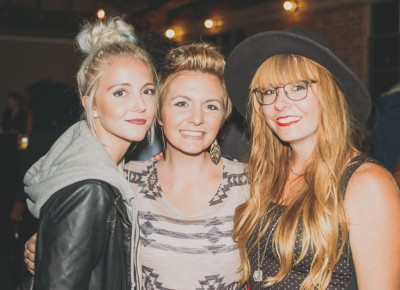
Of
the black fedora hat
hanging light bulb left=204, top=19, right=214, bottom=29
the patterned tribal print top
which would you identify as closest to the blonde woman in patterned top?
the patterned tribal print top

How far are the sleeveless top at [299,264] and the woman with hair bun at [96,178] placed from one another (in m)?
0.58

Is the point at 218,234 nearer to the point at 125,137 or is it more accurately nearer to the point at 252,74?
the point at 125,137

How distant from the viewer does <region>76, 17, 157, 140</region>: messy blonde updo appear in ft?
6.22

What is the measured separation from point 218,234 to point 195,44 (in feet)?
3.61

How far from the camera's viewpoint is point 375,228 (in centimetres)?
154

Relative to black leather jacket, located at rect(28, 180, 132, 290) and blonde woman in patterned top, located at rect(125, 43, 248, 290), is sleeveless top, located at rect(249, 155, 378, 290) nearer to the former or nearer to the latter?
blonde woman in patterned top, located at rect(125, 43, 248, 290)

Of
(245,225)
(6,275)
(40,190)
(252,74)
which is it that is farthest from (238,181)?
(6,275)

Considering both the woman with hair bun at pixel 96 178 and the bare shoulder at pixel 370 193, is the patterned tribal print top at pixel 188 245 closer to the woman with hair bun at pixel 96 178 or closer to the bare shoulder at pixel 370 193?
the woman with hair bun at pixel 96 178

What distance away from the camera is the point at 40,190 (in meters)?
1.60

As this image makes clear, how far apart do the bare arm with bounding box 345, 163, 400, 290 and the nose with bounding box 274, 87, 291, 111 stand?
17.5 inches

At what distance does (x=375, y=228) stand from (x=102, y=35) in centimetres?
152

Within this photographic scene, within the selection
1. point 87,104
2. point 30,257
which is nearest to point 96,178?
point 87,104

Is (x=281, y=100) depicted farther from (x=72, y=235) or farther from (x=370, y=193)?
(x=72, y=235)

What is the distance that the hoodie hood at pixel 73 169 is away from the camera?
60.6 inches
